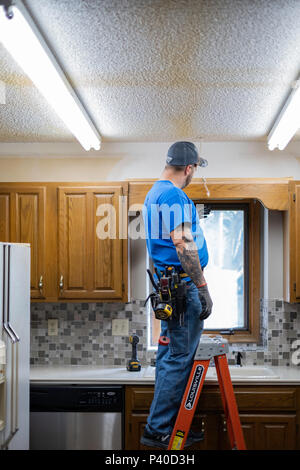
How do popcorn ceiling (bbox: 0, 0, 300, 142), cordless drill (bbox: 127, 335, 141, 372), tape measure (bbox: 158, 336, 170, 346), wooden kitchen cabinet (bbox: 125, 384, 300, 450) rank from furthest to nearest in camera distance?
1. cordless drill (bbox: 127, 335, 141, 372)
2. wooden kitchen cabinet (bbox: 125, 384, 300, 450)
3. tape measure (bbox: 158, 336, 170, 346)
4. popcorn ceiling (bbox: 0, 0, 300, 142)

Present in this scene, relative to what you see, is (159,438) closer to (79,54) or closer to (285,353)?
(285,353)

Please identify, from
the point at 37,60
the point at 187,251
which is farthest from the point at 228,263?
the point at 37,60

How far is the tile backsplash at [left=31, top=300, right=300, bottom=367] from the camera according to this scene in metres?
3.55

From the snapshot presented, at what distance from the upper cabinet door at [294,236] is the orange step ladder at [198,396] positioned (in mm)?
687

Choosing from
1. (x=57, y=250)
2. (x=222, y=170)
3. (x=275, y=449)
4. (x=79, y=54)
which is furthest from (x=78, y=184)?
(x=275, y=449)

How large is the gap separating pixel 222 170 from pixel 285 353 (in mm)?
1448

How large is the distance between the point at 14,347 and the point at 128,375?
1.02m

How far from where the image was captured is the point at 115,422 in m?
3.06

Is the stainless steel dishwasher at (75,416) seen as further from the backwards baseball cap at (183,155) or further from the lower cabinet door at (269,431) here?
the backwards baseball cap at (183,155)

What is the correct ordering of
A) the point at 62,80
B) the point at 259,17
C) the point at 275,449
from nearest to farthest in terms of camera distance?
the point at 259,17 < the point at 62,80 < the point at 275,449

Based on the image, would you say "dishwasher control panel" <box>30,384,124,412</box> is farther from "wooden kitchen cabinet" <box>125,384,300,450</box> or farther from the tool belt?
the tool belt

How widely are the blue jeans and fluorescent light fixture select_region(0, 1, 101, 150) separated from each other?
3.85 feet

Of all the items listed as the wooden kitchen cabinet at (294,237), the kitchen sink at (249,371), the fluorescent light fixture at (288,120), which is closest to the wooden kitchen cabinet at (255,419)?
the kitchen sink at (249,371)

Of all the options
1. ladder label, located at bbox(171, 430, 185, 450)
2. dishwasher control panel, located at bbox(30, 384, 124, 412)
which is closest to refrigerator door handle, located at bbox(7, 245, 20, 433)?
dishwasher control panel, located at bbox(30, 384, 124, 412)
